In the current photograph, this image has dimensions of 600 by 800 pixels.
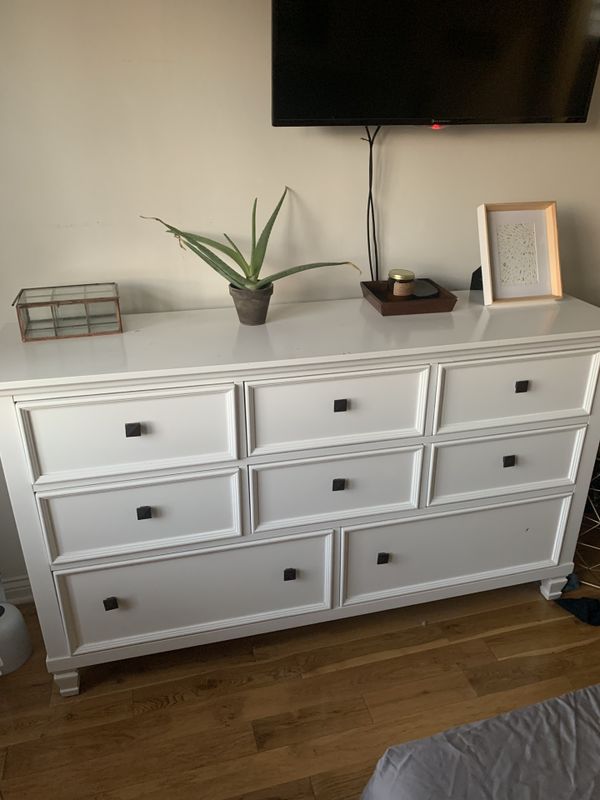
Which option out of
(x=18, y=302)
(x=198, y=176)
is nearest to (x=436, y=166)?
(x=198, y=176)

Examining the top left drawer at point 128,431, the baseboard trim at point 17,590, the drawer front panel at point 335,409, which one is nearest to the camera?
the top left drawer at point 128,431

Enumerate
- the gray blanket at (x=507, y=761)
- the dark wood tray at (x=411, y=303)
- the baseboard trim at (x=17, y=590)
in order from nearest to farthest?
the gray blanket at (x=507, y=761) < the dark wood tray at (x=411, y=303) < the baseboard trim at (x=17, y=590)

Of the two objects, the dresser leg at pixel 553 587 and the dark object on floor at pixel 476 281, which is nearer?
the dark object on floor at pixel 476 281

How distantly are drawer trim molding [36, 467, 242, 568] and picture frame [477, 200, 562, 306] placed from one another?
3.03ft

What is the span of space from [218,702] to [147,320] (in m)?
1.06

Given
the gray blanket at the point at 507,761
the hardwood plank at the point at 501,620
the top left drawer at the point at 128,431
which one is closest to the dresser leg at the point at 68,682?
the top left drawer at the point at 128,431

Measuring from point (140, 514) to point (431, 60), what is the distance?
1393mm

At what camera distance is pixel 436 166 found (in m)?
1.91

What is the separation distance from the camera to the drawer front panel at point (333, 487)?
1.64 m

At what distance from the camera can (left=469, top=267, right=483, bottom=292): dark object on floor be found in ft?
6.48

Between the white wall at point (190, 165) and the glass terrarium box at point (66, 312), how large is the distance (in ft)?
0.35

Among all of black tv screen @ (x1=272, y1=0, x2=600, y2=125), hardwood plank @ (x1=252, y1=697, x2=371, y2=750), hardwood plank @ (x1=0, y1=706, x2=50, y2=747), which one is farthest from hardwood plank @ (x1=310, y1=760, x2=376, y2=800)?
black tv screen @ (x1=272, y1=0, x2=600, y2=125)

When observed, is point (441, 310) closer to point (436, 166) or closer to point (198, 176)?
point (436, 166)

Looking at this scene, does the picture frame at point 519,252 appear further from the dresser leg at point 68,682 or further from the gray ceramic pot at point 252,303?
the dresser leg at point 68,682
